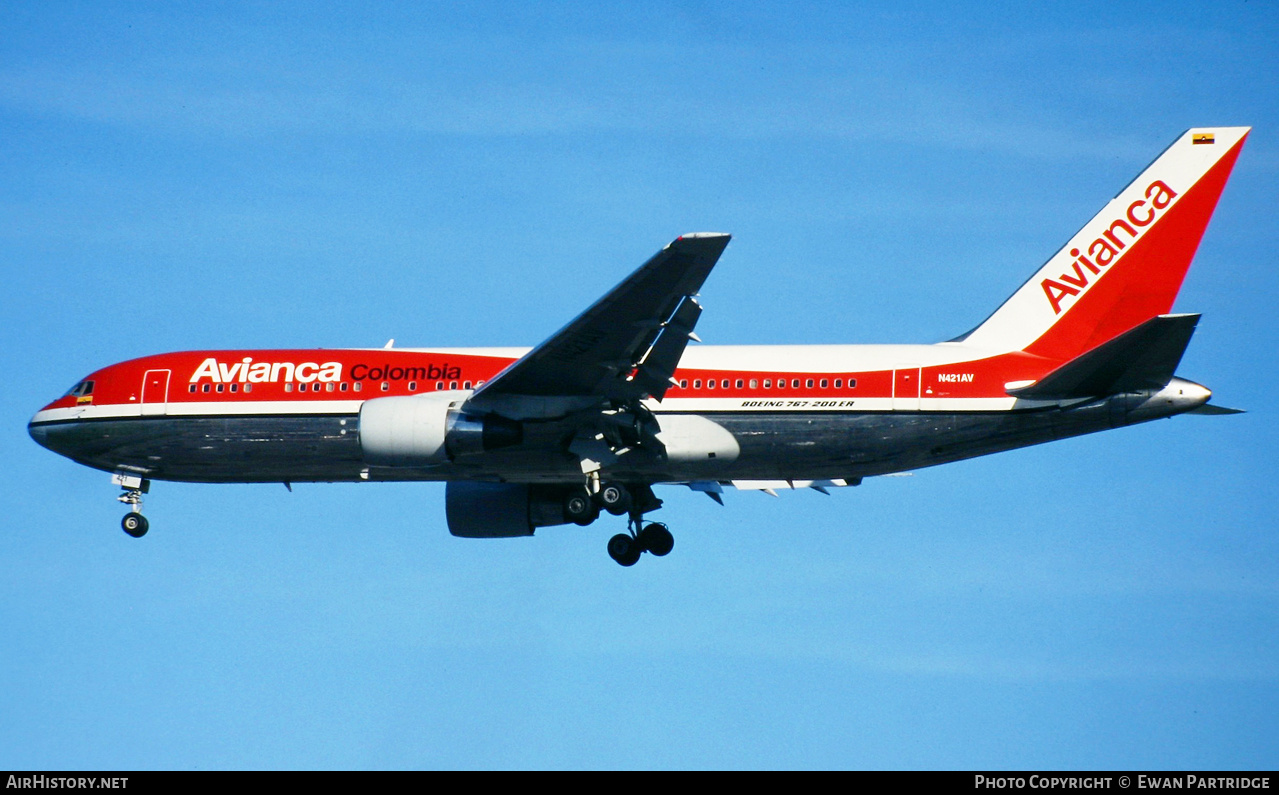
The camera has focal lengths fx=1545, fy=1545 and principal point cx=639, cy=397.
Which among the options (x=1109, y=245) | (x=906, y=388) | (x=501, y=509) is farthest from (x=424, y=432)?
(x=1109, y=245)

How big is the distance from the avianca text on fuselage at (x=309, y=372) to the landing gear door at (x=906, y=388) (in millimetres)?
8895

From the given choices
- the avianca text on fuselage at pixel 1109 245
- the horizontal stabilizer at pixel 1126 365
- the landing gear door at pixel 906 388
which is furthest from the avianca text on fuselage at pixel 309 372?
the avianca text on fuselage at pixel 1109 245

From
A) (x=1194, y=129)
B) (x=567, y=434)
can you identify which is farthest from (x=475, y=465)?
(x=1194, y=129)

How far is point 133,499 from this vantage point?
33.8 metres

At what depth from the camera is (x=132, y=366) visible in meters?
33.6

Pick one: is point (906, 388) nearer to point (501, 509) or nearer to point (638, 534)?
point (638, 534)

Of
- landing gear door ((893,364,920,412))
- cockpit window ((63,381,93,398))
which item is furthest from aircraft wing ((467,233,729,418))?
cockpit window ((63,381,93,398))

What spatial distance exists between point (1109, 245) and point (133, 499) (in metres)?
21.3

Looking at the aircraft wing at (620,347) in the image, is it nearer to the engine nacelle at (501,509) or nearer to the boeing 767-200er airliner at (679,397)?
the boeing 767-200er airliner at (679,397)

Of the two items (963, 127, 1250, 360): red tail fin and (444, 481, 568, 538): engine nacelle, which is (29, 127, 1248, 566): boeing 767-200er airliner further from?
Answer: (444, 481, 568, 538): engine nacelle
